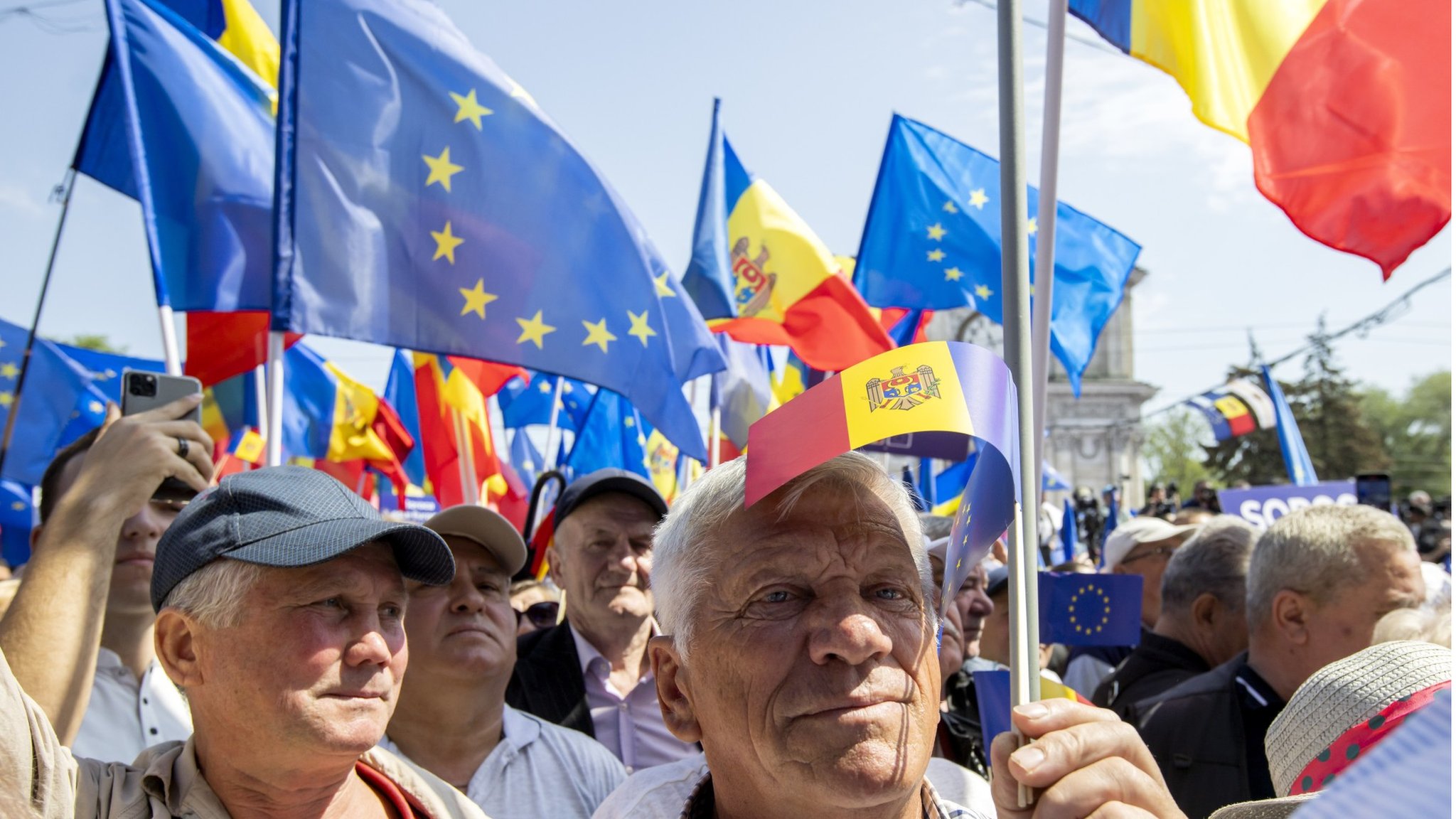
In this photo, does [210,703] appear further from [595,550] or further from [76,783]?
[595,550]

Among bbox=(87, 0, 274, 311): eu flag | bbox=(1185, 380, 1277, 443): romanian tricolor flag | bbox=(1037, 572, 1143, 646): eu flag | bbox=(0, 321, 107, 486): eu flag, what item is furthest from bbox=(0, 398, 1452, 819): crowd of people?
bbox=(1185, 380, 1277, 443): romanian tricolor flag

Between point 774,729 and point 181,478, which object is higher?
point 181,478

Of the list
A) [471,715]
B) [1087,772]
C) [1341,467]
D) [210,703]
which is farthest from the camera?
[1341,467]

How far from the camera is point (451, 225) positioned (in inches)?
182

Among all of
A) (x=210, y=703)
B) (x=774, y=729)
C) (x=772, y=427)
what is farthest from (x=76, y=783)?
(x=772, y=427)

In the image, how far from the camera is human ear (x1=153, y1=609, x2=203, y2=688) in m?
2.01

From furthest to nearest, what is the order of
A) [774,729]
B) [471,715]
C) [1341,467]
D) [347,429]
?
1. [1341,467]
2. [347,429]
3. [471,715]
4. [774,729]

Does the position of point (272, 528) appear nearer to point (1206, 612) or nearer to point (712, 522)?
point (712, 522)

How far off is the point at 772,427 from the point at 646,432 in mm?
9423

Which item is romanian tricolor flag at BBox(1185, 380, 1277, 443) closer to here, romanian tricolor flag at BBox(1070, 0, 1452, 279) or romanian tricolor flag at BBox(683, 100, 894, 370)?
romanian tricolor flag at BBox(683, 100, 894, 370)

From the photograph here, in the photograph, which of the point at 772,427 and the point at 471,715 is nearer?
the point at 772,427

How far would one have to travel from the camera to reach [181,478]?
7.93 feet

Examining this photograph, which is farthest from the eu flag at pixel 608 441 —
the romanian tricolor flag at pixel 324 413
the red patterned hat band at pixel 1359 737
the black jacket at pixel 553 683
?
the red patterned hat band at pixel 1359 737

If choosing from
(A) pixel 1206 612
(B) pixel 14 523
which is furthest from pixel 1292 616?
(B) pixel 14 523
